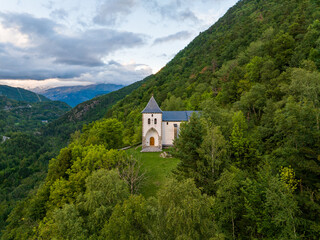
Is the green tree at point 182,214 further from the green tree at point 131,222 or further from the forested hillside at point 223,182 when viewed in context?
the green tree at point 131,222

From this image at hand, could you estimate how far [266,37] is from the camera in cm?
5891

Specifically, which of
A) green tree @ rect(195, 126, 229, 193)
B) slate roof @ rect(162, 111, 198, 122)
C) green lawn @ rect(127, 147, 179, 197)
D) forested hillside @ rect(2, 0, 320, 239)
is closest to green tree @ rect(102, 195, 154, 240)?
forested hillside @ rect(2, 0, 320, 239)

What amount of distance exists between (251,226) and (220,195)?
13.0 ft

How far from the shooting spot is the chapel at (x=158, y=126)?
42.0 m

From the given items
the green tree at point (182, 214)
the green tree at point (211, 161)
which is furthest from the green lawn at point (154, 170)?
the green tree at point (182, 214)

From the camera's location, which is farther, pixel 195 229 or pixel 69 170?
pixel 69 170

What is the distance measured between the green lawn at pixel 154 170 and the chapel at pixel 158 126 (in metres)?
4.13

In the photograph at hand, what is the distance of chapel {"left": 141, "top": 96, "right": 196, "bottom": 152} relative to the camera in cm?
4200

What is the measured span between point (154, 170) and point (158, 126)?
13396 mm

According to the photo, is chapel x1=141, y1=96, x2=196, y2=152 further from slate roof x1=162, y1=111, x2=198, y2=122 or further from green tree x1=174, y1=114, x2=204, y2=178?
green tree x1=174, y1=114, x2=204, y2=178

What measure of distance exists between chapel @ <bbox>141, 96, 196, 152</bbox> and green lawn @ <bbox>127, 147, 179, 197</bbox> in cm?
413

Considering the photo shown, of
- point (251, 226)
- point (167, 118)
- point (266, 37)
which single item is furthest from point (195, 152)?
point (266, 37)

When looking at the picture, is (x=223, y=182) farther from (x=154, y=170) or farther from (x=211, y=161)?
(x=154, y=170)

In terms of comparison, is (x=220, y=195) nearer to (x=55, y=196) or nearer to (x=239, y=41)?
(x=55, y=196)
